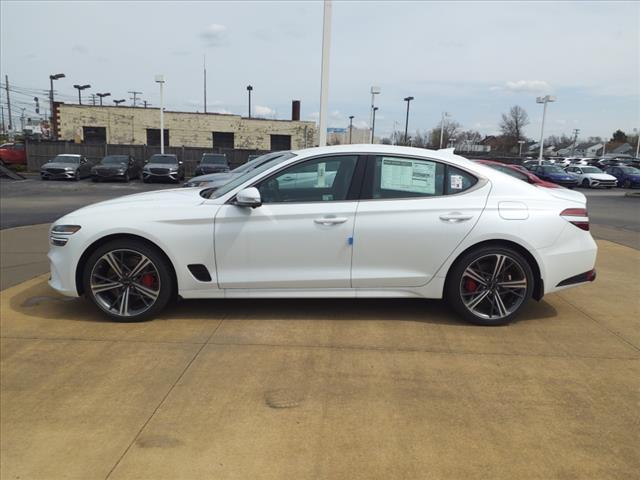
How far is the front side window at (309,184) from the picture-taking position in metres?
4.51

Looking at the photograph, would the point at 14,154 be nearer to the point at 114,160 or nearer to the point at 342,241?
the point at 114,160

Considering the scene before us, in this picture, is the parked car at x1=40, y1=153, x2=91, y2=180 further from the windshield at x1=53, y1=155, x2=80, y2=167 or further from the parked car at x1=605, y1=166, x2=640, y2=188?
the parked car at x1=605, y1=166, x2=640, y2=188

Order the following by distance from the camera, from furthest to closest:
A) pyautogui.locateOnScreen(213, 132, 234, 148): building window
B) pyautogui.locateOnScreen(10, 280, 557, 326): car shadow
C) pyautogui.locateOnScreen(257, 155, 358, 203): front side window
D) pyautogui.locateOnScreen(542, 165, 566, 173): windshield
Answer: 1. pyautogui.locateOnScreen(213, 132, 234, 148): building window
2. pyautogui.locateOnScreen(542, 165, 566, 173): windshield
3. pyautogui.locateOnScreen(10, 280, 557, 326): car shadow
4. pyautogui.locateOnScreen(257, 155, 358, 203): front side window

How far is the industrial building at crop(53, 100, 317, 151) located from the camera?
41.3 meters

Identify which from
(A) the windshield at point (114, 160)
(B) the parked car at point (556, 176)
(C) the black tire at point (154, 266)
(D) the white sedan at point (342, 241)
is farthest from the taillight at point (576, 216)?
(B) the parked car at point (556, 176)

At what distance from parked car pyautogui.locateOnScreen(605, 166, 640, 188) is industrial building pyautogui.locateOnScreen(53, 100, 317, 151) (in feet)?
72.7

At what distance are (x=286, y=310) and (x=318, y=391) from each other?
1.59 m

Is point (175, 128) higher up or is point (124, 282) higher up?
point (175, 128)

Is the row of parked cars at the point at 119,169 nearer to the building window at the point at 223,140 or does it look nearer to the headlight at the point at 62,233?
the building window at the point at 223,140

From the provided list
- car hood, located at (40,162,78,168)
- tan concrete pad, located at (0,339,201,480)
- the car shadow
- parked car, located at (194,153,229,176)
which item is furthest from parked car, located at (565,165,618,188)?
tan concrete pad, located at (0,339,201,480)

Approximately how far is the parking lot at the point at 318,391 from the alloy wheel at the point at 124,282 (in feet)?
0.63

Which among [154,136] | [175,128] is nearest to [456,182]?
[175,128]

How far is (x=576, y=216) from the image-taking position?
458cm

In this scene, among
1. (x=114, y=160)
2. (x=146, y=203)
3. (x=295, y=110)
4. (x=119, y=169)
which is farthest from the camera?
(x=295, y=110)
